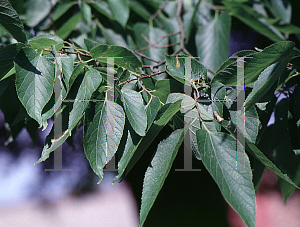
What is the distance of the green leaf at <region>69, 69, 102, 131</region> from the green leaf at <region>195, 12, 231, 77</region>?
36 centimetres

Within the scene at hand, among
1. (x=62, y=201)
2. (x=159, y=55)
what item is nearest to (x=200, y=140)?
(x=159, y=55)

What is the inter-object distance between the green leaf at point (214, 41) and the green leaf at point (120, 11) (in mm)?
177

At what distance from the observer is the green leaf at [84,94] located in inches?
8.5

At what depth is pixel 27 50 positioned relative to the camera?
23 cm

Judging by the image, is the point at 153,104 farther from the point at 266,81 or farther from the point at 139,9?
the point at 139,9

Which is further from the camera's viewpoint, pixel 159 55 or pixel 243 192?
pixel 159 55

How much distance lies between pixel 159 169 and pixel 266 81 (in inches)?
4.4

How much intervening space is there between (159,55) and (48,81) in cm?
37

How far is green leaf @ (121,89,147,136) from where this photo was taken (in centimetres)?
20

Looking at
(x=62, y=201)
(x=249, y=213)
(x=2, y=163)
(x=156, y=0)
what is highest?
(x=156, y=0)

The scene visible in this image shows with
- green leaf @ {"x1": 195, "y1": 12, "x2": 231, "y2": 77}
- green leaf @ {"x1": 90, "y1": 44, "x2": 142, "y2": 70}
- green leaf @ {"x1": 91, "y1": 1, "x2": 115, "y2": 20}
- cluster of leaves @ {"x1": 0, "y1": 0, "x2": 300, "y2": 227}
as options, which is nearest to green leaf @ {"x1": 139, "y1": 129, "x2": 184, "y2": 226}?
cluster of leaves @ {"x1": 0, "y1": 0, "x2": 300, "y2": 227}

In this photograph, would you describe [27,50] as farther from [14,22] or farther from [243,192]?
[243,192]

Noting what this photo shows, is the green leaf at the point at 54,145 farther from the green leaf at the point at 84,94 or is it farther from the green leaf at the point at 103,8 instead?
the green leaf at the point at 103,8

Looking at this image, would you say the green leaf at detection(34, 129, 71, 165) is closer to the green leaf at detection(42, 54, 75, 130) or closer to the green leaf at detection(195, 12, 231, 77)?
the green leaf at detection(42, 54, 75, 130)
